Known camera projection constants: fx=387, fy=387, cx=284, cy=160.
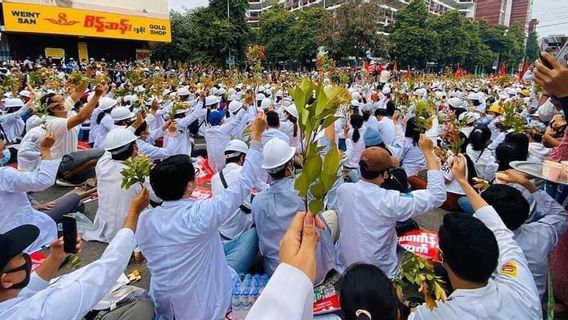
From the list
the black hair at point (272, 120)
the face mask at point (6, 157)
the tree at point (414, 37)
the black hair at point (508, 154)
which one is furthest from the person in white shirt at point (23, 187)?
the tree at point (414, 37)

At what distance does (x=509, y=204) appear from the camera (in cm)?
266

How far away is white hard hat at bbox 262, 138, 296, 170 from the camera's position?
3.33 metres

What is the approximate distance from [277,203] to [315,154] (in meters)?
2.07

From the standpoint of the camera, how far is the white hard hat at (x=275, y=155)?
10.9ft

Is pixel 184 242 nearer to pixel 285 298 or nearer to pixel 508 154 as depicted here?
pixel 285 298

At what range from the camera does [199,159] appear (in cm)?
774

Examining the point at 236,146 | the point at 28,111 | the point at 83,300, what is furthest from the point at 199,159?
the point at 83,300

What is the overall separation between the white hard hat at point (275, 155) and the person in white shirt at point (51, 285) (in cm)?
143

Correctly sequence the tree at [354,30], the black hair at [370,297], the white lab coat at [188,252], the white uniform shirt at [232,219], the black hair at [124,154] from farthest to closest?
the tree at [354,30] < the black hair at [124,154] < the white uniform shirt at [232,219] < the white lab coat at [188,252] < the black hair at [370,297]

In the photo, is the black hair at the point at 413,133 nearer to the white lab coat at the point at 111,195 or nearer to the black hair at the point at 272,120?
the black hair at the point at 272,120

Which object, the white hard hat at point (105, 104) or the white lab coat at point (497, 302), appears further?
the white hard hat at point (105, 104)

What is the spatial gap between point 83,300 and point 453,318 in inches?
66.8

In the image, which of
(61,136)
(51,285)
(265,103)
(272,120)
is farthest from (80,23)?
(51,285)

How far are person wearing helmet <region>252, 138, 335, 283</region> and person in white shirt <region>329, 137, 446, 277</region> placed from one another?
24 centimetres
